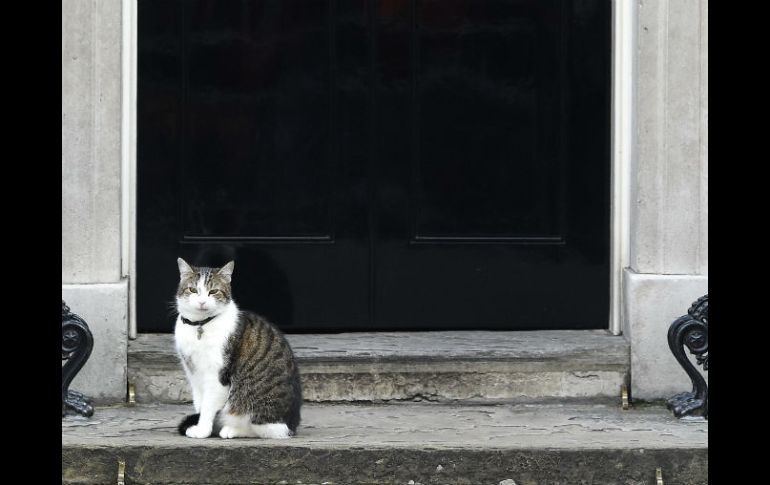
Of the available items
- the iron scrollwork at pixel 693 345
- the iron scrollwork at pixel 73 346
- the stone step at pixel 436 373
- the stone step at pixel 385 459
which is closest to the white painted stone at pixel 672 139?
the iron scrollwork at pixel 693 345

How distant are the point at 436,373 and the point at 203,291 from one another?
A: 55.5 inches

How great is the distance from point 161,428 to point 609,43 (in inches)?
126

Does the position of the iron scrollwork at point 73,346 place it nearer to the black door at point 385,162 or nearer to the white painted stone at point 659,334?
the black door at point 385,162

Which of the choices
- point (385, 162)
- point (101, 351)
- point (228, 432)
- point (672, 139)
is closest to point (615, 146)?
point (672, 139)

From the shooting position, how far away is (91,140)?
6836mm

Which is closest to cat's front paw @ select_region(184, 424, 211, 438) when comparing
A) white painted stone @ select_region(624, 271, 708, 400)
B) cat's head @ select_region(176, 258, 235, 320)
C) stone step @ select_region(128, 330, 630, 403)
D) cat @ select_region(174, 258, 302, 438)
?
cat @ select_region(174, 258, 302, 438)

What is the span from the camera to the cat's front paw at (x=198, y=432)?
6059 millimetres

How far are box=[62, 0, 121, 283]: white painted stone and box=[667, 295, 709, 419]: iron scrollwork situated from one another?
2.85 m

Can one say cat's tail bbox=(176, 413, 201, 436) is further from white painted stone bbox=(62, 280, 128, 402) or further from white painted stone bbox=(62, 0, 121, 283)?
white painted stone bbox=(62, 0, 121, 283)

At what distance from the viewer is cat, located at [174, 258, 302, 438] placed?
19.9 feet

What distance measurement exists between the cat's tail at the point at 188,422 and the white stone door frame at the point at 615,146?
3.82 feet

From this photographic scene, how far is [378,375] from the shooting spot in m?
6.86

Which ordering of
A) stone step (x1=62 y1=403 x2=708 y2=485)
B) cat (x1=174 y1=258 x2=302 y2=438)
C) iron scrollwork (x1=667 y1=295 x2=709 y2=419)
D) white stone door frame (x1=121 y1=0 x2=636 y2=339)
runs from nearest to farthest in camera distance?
stone step (x1=62 y1=403 x2=708 y2=485), cat (x1=174 y1=258 x2=302 y2=438), iron scrollwork (x1=667 y1=295 x2=709 y2=419), white stone door frame (x1=121 y1=0 x2=636 y2=339)

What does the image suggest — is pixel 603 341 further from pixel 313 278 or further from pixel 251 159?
pixel 251 159
